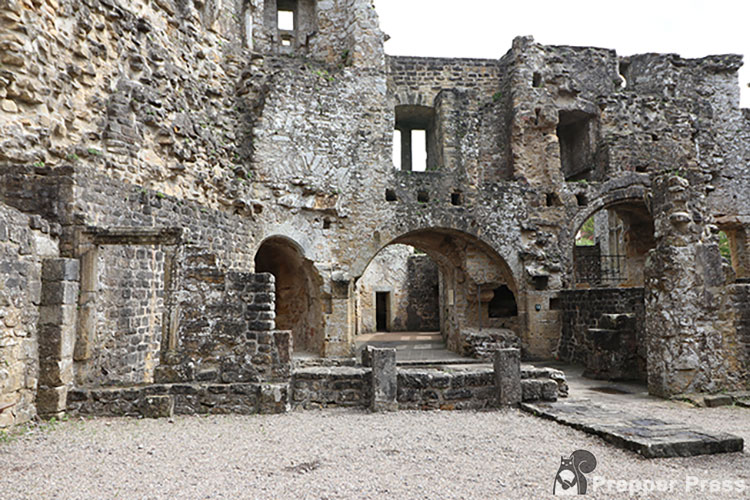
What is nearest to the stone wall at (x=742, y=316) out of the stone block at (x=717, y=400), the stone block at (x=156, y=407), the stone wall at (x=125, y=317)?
the stone block at (x=717, y=400)

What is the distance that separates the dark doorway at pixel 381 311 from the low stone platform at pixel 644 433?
1590cm

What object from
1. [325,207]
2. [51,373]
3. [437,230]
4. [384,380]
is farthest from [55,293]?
[437,230]

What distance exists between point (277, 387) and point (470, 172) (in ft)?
31.7

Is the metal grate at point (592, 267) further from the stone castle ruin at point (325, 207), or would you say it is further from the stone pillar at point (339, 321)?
the stone pillar at point (339, 321)

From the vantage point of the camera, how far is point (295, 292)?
49.0ft

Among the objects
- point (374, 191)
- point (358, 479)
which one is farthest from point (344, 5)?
point (358, 479)

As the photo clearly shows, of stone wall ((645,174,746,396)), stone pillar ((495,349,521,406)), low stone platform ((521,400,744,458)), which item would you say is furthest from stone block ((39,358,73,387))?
stone wall ((645,174,746,396))

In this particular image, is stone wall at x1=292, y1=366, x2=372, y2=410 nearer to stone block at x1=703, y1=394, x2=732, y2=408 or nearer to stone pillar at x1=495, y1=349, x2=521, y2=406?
stone pillar at x1=495, y1=349, x2=521, y2=406

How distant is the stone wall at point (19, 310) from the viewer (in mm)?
5492

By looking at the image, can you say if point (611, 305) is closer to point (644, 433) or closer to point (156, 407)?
point (644, 433)

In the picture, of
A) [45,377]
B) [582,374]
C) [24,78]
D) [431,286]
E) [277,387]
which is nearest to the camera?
[45,377]

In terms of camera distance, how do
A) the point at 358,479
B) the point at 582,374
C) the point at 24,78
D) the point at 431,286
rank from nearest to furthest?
the point at 358,479 → the point at 24,78 → the point at 582,374 → the point at 431,286

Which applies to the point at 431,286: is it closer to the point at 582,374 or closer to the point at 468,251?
the point at 468,251

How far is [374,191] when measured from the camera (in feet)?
44.8
